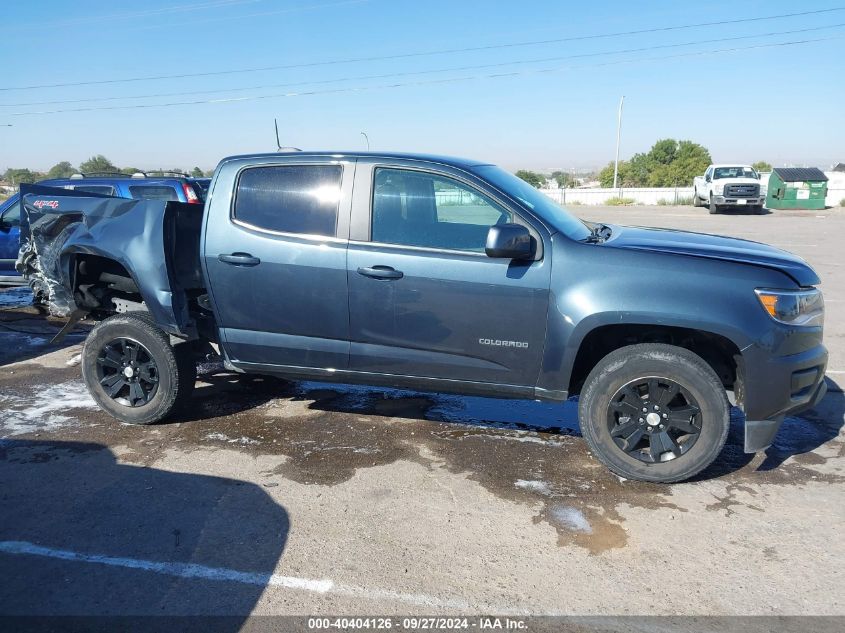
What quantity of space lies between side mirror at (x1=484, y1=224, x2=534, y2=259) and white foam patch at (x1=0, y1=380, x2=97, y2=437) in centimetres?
361

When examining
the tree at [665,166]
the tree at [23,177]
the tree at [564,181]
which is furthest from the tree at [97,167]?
the tree at [665,166]

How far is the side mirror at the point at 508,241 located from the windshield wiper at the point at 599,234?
1.62 feet

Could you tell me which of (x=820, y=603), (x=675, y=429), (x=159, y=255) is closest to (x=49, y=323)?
(x=159, y=255)

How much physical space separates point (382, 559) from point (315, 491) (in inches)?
33.3

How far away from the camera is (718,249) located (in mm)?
4141

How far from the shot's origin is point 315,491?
4008 mm

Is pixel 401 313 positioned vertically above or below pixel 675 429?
above

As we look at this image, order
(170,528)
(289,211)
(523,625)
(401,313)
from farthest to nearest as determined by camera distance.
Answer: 1. (289,211)
2. (401,313)
3. (170,528)
4. (523,625)

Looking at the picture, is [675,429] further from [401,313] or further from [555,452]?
[401,313]

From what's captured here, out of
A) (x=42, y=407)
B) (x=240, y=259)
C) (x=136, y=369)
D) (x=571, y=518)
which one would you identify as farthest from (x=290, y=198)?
(x=42, y=407)

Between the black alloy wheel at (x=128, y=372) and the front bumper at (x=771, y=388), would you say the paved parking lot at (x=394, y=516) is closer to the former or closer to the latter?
the black alloy wheel at (x=128, y=372)

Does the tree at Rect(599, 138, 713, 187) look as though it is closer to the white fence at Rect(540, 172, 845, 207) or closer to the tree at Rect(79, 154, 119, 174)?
the white fence at Rect(540, 172, 845, 207)

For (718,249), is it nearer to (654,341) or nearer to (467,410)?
(654,341)

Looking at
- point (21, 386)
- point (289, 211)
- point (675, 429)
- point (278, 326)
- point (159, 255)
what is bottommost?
point (21, 386)
